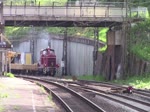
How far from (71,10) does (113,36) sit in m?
5.98

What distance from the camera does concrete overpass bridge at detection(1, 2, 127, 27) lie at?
53.2 meters

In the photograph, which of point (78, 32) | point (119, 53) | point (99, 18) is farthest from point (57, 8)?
point (78, 32)

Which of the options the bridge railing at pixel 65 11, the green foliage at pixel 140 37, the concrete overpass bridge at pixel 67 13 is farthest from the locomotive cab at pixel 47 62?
the green foliage at pixel 140 37

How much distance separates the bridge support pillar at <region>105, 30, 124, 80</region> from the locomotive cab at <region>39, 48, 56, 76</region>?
57.5 feet

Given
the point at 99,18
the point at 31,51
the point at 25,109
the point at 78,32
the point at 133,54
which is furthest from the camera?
the point at 31,51

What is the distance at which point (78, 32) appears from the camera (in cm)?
8481

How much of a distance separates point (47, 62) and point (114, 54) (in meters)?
19.5

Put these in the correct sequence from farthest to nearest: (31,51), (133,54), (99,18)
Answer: (31,51) → (99,18) → (133,54)

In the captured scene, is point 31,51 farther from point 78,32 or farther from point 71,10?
point 71,10

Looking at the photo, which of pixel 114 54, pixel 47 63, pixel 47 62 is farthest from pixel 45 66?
pixel 114 54

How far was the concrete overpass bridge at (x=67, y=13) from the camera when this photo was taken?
53.2 metres

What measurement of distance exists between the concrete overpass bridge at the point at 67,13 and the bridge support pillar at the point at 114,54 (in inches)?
67.8

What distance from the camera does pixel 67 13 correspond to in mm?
53812

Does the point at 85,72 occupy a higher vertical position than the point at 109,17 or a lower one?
lower
